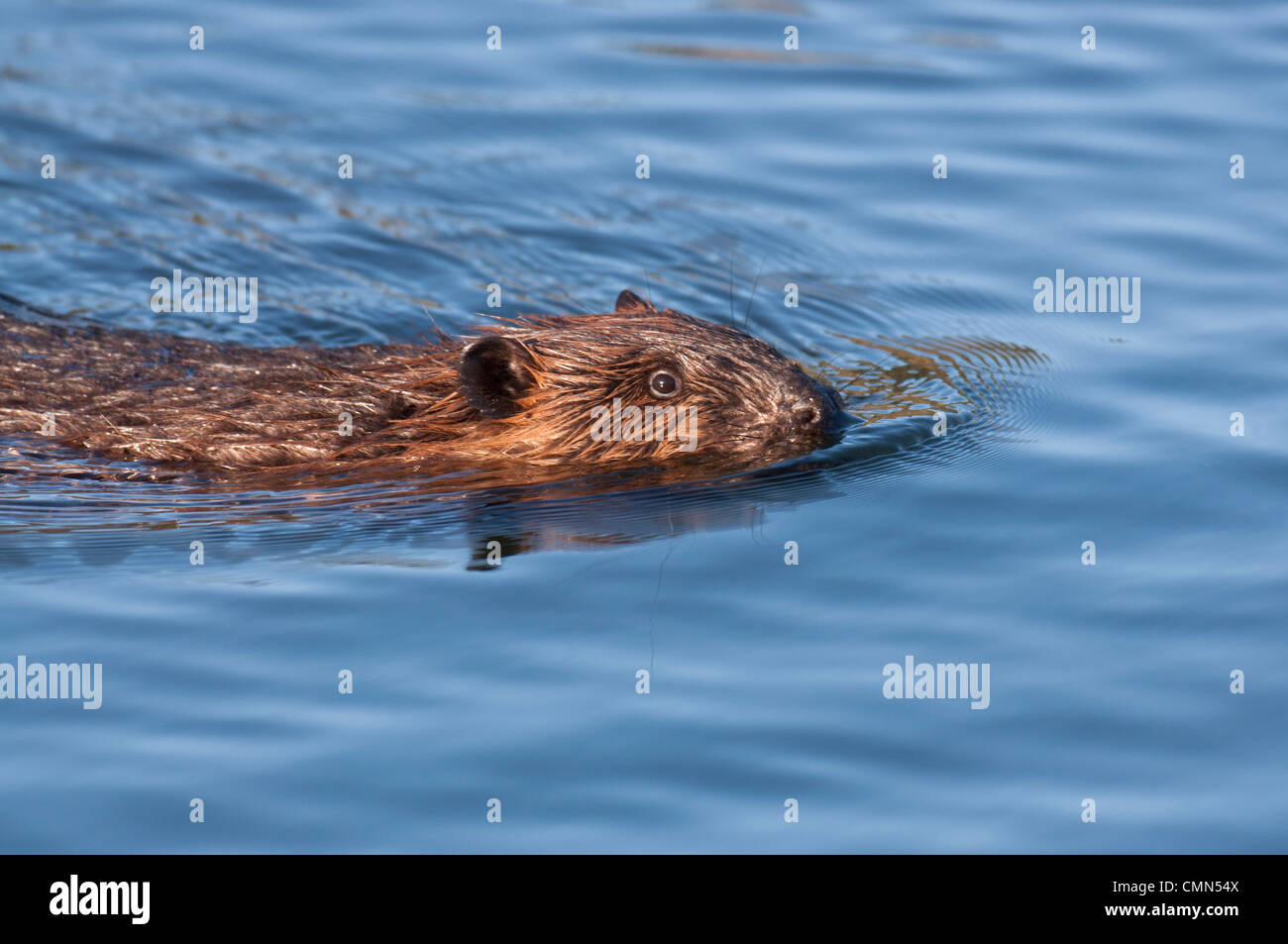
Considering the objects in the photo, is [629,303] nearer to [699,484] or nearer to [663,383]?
[663,383]

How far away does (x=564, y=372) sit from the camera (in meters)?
7.34

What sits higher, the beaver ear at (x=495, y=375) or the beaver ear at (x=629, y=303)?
the beaver ear at (x=629, y=303)

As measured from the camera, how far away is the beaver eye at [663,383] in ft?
23.8

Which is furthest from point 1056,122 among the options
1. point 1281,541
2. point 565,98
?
point 1281,541

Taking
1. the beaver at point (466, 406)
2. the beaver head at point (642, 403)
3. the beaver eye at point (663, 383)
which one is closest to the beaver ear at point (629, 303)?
the beaver at point (466, 406)

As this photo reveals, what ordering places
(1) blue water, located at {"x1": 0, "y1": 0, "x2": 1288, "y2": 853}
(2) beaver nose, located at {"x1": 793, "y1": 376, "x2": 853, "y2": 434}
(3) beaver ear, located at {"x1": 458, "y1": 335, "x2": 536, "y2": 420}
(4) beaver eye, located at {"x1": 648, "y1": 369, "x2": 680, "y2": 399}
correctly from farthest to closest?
1. (2) beaver nose, located at {"x1": 793, "y1": 376, "x2": 853, "y2": 434}
2. (4) beaver eye, located at {"x1": 648, "y1": 369, "x2": 680, "y2": 399}
3. (3) beaver ear, located at {"x1": 458, "y1": 335, "x2": 536, "y2": 420}
4. (1) blue water, located at {"x1": 0, "y1": 0, "x2": 1288, "y2": 853}

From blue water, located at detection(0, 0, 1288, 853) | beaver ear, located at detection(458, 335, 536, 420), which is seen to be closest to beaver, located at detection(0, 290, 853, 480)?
beaver ear, located at detection(458, 335, 536, 420)

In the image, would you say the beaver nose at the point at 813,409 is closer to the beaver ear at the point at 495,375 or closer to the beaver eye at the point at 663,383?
the beaver eye at the point at 663,383

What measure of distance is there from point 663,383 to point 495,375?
0.71 meters

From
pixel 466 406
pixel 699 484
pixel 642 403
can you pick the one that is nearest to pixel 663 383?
pixel 642 403

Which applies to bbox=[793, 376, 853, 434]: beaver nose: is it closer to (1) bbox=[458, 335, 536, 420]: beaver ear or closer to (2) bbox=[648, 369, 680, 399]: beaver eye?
(2) bbox=[648, 369, 680, 399]: beaver eye

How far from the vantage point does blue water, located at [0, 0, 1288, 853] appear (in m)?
5.07
